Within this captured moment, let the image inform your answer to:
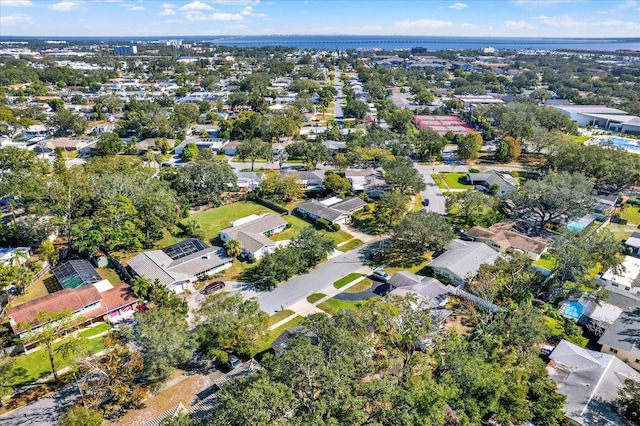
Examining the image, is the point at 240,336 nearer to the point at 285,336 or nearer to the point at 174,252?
the point at 285,336

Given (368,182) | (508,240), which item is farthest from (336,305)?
(368,182)

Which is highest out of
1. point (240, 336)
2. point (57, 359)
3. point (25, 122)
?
point (25, 122)

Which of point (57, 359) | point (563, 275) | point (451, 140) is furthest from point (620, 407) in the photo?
point (451, 140)

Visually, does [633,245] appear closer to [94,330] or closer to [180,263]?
[180,263]

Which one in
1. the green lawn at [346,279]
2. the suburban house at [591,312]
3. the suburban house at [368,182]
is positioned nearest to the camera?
the suburban house at [591,312]

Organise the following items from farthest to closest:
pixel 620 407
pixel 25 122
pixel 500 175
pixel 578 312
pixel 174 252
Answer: pixel 25 122, pixel 500 175, pixel 174 252, pixel 578 312, pixel 620 407

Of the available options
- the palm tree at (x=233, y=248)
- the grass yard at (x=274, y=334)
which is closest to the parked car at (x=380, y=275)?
the grass yard at (x=274, y=334)

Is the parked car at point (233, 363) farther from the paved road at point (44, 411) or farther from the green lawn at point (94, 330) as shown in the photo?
the green lawn at point (94, 330)
